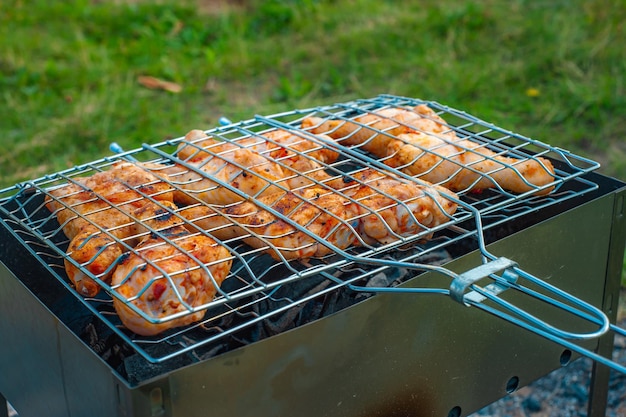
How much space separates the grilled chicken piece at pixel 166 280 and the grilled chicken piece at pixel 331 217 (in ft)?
0.45

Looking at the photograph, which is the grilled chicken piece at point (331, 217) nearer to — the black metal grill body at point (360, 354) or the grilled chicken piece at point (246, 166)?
the grilled chicken piece at point (246, 166)

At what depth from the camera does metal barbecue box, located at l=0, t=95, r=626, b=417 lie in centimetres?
195

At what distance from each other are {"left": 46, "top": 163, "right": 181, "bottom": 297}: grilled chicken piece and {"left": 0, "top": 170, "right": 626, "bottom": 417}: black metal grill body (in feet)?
0.57

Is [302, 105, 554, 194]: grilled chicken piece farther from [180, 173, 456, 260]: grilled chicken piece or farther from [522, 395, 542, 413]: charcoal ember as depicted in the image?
[522, 395, 542, 413]: charcoal ember

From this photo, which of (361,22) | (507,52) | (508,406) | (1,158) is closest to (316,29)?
(361,22)

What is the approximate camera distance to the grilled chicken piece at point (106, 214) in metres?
2.16

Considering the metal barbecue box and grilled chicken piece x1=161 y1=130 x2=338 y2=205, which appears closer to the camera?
the metal barbecue box

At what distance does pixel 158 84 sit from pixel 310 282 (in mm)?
4489

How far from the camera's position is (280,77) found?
6.74 m

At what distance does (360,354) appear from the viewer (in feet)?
7.18

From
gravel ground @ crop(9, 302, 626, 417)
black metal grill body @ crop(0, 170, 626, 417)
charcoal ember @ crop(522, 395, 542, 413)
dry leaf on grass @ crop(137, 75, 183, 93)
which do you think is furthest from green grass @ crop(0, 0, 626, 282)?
black metal grill body @ crop(0, 170, 626, 417)

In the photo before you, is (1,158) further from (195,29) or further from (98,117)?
(195,29)

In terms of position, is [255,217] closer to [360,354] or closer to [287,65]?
[360,354]

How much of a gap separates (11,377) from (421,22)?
19.2 ft
